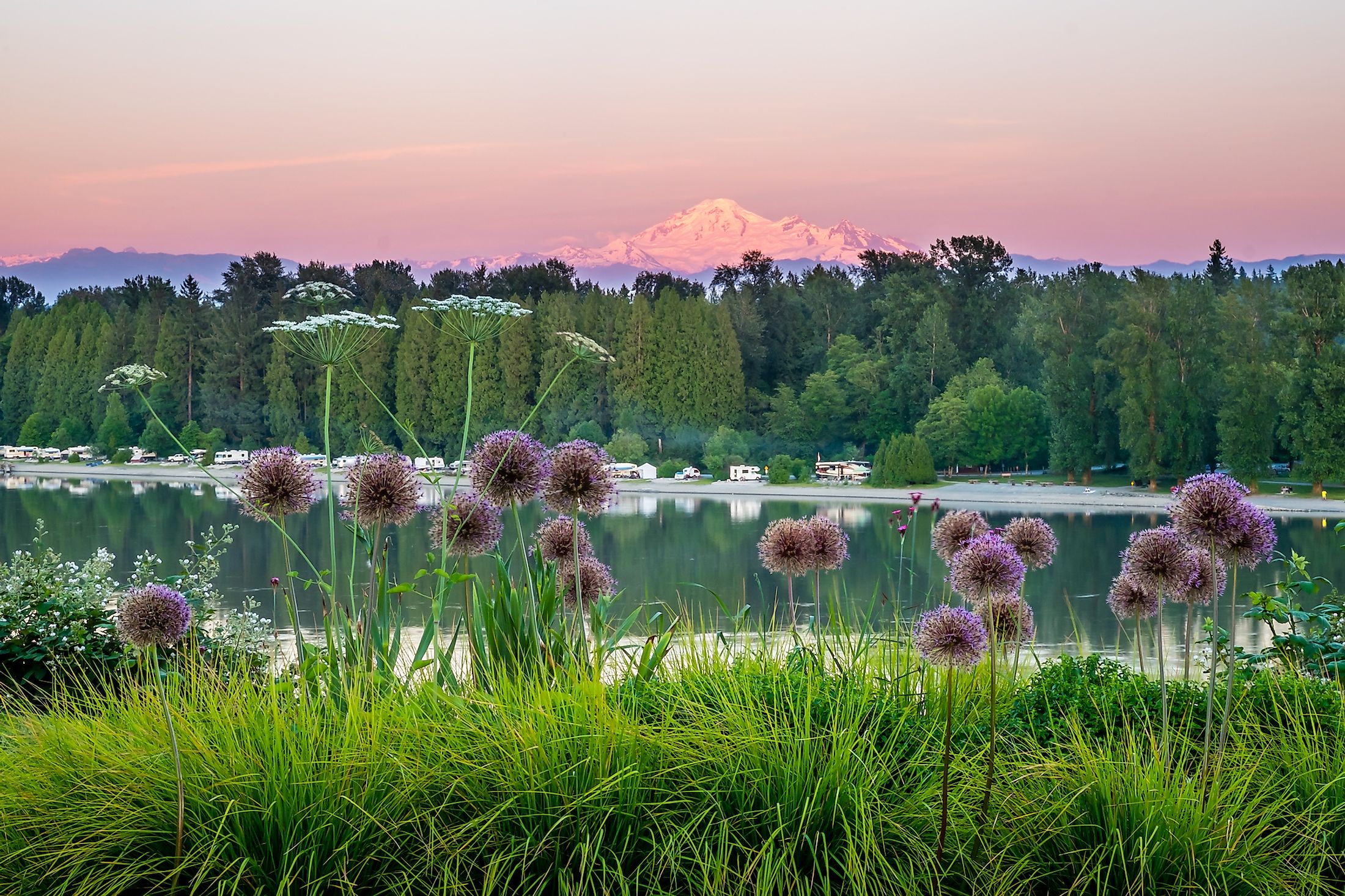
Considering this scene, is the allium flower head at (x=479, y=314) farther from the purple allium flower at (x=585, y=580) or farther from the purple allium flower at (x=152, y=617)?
the purple allium flower at (x=152, y=617)

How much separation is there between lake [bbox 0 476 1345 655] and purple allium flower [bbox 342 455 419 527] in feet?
32.5

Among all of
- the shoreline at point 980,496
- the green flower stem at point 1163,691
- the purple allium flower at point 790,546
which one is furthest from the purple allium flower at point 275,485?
the shoreline at point 980,496

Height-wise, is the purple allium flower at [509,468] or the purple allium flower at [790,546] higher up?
the purple allium flower at [509,468]

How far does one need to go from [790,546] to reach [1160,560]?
1467mm

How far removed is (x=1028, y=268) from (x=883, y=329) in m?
9.58

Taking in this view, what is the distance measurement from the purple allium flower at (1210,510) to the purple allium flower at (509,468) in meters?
2.00

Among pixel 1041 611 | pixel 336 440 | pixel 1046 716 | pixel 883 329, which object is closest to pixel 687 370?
pixel 883 329

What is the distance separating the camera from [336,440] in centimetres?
5969

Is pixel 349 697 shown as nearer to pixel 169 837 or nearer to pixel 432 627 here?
pixel 169 837

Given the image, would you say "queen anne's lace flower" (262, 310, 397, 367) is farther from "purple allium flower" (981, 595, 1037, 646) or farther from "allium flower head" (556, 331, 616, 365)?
"purple allium flower" (981, 595, 1037, 646)

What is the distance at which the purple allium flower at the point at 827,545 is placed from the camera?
15.9 ft

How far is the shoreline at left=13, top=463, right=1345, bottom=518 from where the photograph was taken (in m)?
36.1

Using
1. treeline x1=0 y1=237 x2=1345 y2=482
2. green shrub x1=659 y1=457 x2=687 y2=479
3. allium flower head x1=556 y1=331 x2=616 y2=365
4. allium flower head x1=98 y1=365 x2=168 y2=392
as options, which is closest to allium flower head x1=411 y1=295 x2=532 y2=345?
allium flower head x1=556 y1=331 x2=616 y2=365

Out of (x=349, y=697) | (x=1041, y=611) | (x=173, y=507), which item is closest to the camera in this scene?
(x=349, y=697)
